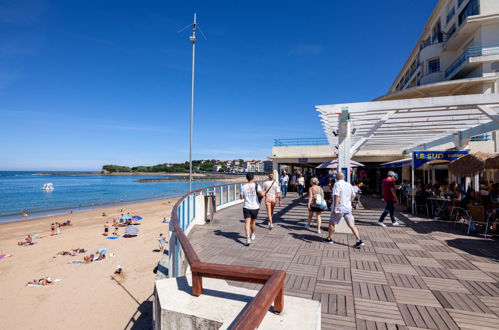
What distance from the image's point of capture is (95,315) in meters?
5.38

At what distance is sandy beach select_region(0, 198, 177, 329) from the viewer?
17.3 ft

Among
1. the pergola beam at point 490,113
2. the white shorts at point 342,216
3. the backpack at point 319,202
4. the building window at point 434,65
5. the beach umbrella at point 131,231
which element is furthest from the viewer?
the building window at point 434,65

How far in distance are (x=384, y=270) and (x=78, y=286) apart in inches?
285

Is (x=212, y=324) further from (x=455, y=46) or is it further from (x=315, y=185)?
(x=455, y=46)

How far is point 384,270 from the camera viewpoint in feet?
13.6

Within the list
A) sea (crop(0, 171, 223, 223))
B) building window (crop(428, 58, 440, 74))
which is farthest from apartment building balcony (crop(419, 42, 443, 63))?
sea (crop(0, 171, 223, 223))

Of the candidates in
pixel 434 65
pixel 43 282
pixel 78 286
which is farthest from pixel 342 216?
pixel 434 65

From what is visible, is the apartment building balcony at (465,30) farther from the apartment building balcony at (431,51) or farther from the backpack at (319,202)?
the backpack at (319,202)

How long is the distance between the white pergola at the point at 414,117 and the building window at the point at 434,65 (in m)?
19.7

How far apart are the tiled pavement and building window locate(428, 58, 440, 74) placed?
25664 mm

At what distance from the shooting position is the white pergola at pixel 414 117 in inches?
269

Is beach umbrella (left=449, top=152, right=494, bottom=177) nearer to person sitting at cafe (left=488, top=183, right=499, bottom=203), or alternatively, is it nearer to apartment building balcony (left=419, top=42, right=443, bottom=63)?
person sitting at cafe (left=488, top=183, right=499, bottom=203)

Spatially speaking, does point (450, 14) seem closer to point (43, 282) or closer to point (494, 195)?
point (494, 195)

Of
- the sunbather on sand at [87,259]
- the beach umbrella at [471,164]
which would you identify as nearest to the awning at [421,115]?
the beach umbrella at [471,164]
